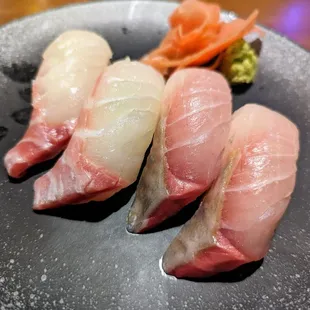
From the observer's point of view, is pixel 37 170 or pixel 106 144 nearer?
pixel 106 144

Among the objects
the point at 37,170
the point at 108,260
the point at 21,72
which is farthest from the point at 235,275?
the point at 21,72

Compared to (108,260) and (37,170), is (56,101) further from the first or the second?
(108,260)

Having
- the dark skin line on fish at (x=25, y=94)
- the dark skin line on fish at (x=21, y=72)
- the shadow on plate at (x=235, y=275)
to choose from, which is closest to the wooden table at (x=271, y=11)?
the dark skin line on fish at (x=21, y=72)

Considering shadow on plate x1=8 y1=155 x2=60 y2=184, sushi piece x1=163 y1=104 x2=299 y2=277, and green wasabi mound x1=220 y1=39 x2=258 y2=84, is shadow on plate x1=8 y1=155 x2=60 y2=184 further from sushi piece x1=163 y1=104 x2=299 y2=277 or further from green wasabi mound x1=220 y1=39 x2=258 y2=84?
green wasabi mound x1=220 y1=39 x2=258 y2=84

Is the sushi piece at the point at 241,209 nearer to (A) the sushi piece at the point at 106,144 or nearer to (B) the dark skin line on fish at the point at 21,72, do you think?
(A) the sushi piece at the point at 106,144

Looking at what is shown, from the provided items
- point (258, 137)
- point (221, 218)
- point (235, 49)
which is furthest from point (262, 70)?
point (221, 218)

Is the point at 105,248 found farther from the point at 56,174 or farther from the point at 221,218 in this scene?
the point at 221,218
